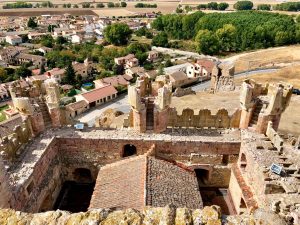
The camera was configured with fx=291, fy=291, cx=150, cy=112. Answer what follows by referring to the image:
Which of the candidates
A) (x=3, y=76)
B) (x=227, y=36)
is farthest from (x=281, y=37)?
(x=3, y=76)

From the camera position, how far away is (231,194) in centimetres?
1858

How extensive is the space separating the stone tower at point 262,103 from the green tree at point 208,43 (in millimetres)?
89221

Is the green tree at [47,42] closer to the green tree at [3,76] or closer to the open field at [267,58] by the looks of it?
the green tree at [3,76]

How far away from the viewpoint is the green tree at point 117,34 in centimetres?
12225

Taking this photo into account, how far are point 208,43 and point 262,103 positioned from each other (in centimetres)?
9025

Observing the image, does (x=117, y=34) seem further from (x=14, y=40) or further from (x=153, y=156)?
(x=153, y=156)

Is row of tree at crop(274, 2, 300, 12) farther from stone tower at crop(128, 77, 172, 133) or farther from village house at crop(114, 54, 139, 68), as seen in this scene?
stone tower at crop(128, 77, 172, 133)

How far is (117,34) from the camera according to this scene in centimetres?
12200

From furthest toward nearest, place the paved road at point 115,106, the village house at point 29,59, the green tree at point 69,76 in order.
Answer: the village house at point 29,59, the green tree at point 69,76, the paved road at point 115,106

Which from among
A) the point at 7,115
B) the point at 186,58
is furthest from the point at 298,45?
the point at 7,115

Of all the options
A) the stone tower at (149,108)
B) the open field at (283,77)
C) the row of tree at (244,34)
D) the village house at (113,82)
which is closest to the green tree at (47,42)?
the village house at (113,82)

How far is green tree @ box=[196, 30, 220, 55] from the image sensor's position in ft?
341

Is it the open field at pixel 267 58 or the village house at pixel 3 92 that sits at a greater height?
the open field at pixel 267 58

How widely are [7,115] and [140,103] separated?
54.7 m
